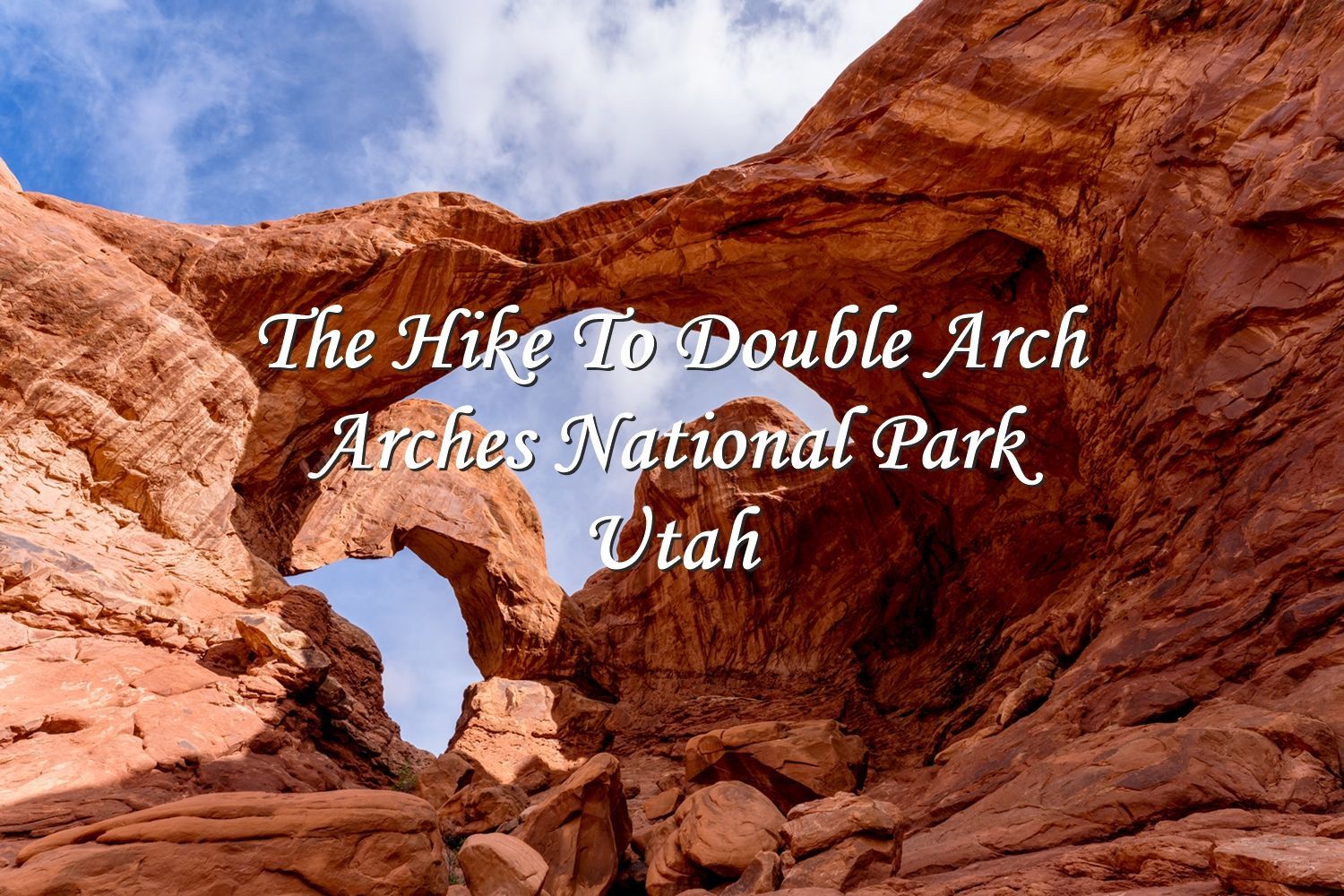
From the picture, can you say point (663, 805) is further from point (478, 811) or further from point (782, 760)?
point (478, 811)

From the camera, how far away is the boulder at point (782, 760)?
13.3 metres

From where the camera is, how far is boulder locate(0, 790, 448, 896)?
625cm

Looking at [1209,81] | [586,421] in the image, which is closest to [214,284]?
[586,421]

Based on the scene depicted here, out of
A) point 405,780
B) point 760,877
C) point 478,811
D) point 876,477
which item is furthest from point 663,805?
point 876,477

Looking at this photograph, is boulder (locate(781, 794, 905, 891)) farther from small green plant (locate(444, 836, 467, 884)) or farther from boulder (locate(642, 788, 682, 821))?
boulder (locate(642, 788, 682, 821))

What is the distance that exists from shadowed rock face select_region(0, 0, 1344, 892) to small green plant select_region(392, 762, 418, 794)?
553 millimetres

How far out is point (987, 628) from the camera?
2119cm

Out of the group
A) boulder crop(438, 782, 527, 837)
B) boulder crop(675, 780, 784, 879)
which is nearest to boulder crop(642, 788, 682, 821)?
boulder crop(438, 782, 527, 837)

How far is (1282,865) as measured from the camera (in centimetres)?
475

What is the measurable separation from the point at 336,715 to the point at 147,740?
4.26m

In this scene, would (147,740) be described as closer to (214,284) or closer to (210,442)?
(210,442)

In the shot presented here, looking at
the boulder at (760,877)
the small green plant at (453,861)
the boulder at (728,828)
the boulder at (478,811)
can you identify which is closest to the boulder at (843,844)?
the boulder at (760,877)

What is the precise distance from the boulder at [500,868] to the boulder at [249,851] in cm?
188

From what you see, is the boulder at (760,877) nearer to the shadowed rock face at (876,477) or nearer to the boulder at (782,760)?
the shadowed rock face at (876,477)
